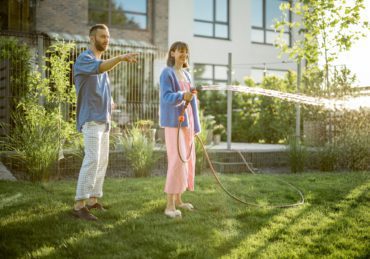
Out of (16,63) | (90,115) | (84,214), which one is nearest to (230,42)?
(16,63)

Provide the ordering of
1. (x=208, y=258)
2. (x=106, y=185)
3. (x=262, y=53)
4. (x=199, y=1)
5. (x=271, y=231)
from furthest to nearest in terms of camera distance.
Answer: (x=262, y=53) → (x=199, y=1) → (x=106, y=185) → (x=271, y=231) → (x=208, y=258)

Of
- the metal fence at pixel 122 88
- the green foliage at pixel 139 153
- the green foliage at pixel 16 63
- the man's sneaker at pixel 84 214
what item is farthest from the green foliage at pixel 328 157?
the green foliage at pixel 16 63

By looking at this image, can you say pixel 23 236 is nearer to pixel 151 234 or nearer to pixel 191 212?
pixel 151 234

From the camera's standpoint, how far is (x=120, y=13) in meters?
15.1

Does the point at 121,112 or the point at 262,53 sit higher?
the point at 262,53

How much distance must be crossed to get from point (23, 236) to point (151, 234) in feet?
3.15

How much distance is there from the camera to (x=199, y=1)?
17.2 meters

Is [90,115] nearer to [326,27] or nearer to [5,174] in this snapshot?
[5,174]

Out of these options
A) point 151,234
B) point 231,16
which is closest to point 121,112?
point 151,234

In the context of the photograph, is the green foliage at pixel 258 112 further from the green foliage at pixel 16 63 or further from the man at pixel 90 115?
the man at pixel 90 115

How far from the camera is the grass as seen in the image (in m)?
2.98

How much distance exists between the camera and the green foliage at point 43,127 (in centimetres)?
590

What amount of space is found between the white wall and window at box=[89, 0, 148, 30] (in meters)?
1.17

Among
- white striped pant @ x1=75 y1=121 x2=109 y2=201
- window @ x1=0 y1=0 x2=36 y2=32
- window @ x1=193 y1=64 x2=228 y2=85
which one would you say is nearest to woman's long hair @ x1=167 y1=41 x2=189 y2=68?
white striped pant @ x1=75 y1=121 x2=109 y2=201
